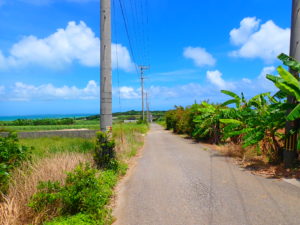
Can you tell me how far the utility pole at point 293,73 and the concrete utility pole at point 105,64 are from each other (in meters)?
5.42

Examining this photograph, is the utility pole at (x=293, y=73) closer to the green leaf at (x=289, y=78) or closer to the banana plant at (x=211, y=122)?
the green leaf at (x=289, y=78)

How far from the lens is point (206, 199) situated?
14.4 feet

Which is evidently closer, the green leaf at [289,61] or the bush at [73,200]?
the bush at [73,200]

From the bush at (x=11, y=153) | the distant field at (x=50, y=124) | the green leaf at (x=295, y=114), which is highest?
the green leaf at (x=295, y=114)

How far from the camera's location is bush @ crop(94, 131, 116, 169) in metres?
6.24

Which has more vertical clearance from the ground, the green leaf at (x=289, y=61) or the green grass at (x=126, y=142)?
the green leaf at (x=289, y=61)

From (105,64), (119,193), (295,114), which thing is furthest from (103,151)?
(295,114)

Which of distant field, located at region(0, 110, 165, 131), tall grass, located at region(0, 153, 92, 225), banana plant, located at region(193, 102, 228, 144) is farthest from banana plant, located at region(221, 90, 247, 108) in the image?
distant field, located at region(0, 110, 165, 131)

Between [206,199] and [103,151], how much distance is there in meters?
3.31

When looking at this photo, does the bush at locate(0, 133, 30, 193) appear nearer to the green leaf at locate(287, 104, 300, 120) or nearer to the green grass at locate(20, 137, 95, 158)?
the green grass at locate(20, 137, 95, 158)

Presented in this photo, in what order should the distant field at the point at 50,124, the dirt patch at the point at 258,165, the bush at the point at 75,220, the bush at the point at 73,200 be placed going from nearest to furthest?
the bush at the point at 75,220 → the bush at the point at 73,200 → the dirt patch at the point at 258,165 → the distant field at the point at 50,124

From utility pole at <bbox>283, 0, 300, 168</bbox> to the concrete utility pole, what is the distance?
5.42 metres

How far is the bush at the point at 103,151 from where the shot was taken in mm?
6242

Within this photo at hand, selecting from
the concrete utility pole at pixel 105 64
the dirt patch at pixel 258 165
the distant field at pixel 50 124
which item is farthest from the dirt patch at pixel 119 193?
the distant field at pixel 50 124
